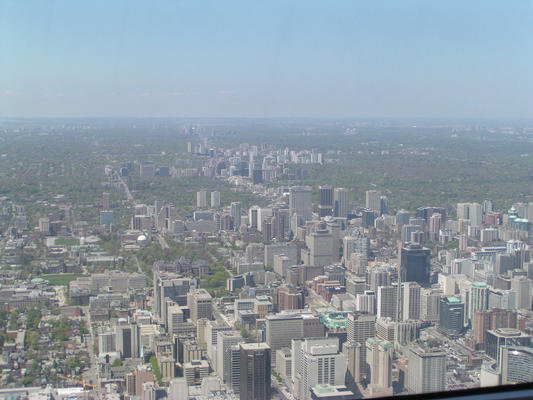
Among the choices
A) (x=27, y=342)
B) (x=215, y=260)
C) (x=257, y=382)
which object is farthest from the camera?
(x=215, y=260)

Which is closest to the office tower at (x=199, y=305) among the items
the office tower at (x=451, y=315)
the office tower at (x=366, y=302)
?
the office tower at (x=366, y=302)

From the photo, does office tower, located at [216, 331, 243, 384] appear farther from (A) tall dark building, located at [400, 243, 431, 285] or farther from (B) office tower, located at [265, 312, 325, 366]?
(A) tall dark building, located at [400, 243, 431, 285]

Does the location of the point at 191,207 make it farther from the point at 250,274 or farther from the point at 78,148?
the point at 250,274

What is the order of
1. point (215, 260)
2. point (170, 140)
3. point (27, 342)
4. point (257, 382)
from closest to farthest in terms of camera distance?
point (257, 382), point (27, 342), point (215, 260), point (170, 140)

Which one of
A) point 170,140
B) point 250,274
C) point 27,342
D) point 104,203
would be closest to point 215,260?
point 250,274

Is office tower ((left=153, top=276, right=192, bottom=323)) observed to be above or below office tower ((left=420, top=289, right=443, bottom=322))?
above

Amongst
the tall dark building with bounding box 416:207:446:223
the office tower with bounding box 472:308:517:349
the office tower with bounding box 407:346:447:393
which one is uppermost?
the tall dark building with bounding box 416:207:446:223

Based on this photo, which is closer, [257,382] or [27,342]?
[257,382]

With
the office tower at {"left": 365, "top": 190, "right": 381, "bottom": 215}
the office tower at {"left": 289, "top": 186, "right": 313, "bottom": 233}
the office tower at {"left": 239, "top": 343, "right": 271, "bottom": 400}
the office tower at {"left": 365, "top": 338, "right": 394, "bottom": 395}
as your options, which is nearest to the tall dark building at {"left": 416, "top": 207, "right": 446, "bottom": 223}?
the office tower at {"left": 365, "top": 190, "right": 381, "bottom": 215}
